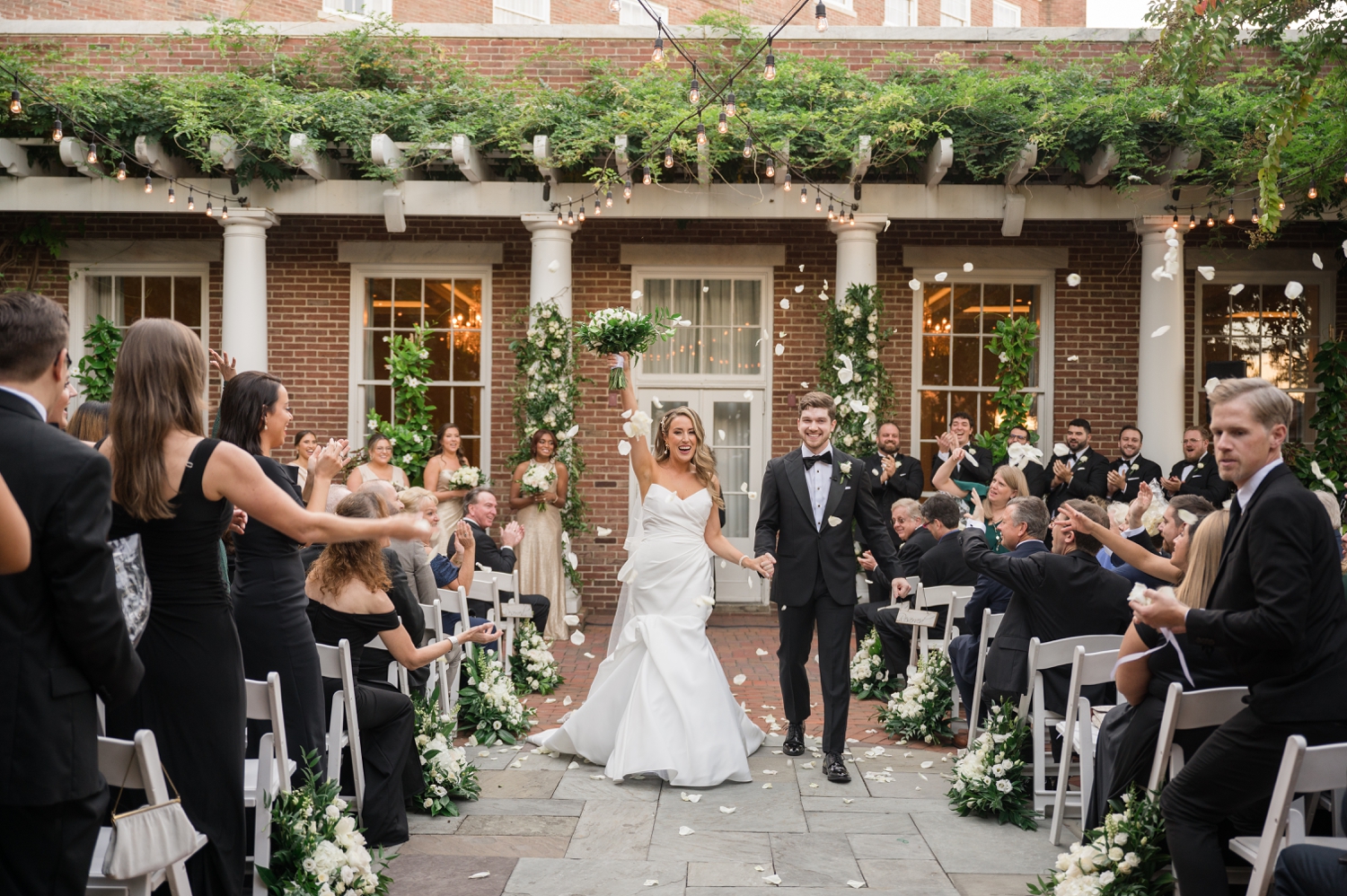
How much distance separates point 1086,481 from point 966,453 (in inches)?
44.0

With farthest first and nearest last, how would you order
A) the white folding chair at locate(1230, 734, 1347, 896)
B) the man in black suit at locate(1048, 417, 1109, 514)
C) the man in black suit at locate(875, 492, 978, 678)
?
the man in black suit at locate(1048, 417, 1109, 514), the man in black suit at locate(875, 492, 978, 678), the white folding chair at locate(1230, 734, 1347, 896)

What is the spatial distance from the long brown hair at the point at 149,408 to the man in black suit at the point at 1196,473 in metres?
8.30

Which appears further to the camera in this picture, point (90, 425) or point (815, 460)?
point (815, 460)

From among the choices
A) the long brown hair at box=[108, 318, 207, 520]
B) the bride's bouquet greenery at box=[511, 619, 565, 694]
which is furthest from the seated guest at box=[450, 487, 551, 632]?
the long brown hair at box=[108, 318, 207, 520]

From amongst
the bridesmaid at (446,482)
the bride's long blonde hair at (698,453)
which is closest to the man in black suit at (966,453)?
the bride's long blonde hair at (698,453)

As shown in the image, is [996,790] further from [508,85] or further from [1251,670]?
[508,85]

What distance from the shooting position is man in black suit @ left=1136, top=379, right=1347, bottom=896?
2.96 metres

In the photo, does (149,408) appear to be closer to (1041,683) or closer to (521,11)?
(1041,683)

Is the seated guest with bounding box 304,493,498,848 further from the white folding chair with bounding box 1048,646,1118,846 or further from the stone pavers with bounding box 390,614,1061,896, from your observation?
the white folding chair with bounding box 1048,646,1118,846

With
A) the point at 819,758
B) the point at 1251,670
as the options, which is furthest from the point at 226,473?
the point at 819,758

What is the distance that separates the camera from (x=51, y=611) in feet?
7.30

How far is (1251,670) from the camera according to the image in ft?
9.99

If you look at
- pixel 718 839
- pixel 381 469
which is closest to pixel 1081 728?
pixel 718 839

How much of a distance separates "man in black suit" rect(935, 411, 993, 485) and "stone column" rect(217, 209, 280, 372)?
6294 millimetres
